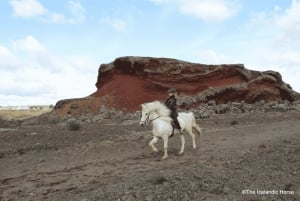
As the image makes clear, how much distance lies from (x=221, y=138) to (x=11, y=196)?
9834mm

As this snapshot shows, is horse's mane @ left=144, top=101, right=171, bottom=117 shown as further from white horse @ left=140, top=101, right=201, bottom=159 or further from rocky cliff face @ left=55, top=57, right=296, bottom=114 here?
rocky cliff face @ left=55, top=57, right=296, bottom=114

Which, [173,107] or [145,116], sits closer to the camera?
[145,116]

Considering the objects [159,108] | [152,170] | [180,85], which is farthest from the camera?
[180,85]

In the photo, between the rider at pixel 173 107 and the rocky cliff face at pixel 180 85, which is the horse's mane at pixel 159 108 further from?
the rocky cliff face at pixel 180 85

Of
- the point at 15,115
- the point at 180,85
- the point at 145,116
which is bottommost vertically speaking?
the point at 145,116

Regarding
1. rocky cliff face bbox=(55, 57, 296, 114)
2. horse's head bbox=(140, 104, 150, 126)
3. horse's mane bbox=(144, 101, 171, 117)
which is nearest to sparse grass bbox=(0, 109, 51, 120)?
rocky cliff face bbox=(55, 57, 296, 114)

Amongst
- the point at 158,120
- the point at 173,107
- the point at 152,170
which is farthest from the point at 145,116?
the point at 152,170

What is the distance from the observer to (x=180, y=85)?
40344mm

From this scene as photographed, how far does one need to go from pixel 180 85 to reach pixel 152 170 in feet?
94.9

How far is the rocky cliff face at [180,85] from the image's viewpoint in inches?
1531

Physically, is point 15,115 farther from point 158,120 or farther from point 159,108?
point 158,120

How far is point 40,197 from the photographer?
1016cm

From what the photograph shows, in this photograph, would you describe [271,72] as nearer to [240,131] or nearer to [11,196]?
[240,131]

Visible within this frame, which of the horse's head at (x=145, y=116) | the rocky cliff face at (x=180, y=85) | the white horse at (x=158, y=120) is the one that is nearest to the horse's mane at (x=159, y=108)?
the white horse at (x=158, y=120)
